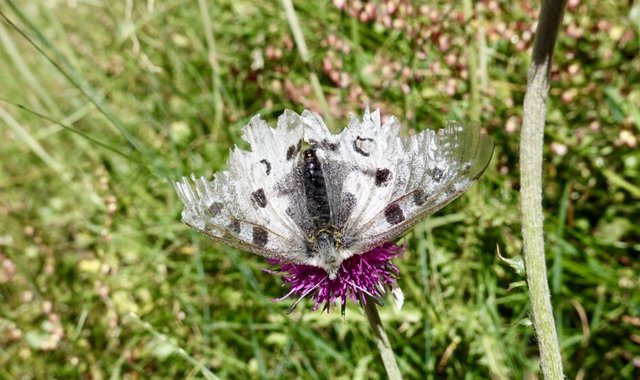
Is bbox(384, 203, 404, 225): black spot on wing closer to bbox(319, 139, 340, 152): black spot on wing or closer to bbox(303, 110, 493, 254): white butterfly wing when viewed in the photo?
bbox(303, 110, 493, 254): white butterfly wing

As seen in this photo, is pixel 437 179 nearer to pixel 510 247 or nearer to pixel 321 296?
pixel 321 296

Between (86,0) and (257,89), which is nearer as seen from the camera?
(257,89)

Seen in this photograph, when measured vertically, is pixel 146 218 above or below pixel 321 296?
above

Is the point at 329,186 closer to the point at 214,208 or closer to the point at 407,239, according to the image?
the point at 214,208

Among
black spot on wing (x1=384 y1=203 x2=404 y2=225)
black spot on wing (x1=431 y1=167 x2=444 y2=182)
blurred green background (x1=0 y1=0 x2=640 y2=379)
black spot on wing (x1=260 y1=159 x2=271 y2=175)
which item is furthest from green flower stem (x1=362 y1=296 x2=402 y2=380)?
blurred green background (x1=0 y1=0 x2=640 y2=379)

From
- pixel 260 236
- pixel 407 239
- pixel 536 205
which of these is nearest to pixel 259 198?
pixel 260 236

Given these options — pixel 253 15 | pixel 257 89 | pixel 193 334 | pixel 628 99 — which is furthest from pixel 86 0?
pixel 628 99

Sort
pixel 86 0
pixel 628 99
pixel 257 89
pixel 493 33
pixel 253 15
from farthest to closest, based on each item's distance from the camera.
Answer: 1. pixel 86 0
2. pixel 253 15
3. pixel 257 89
4. pixel 493 33
5. pixel 628 99
